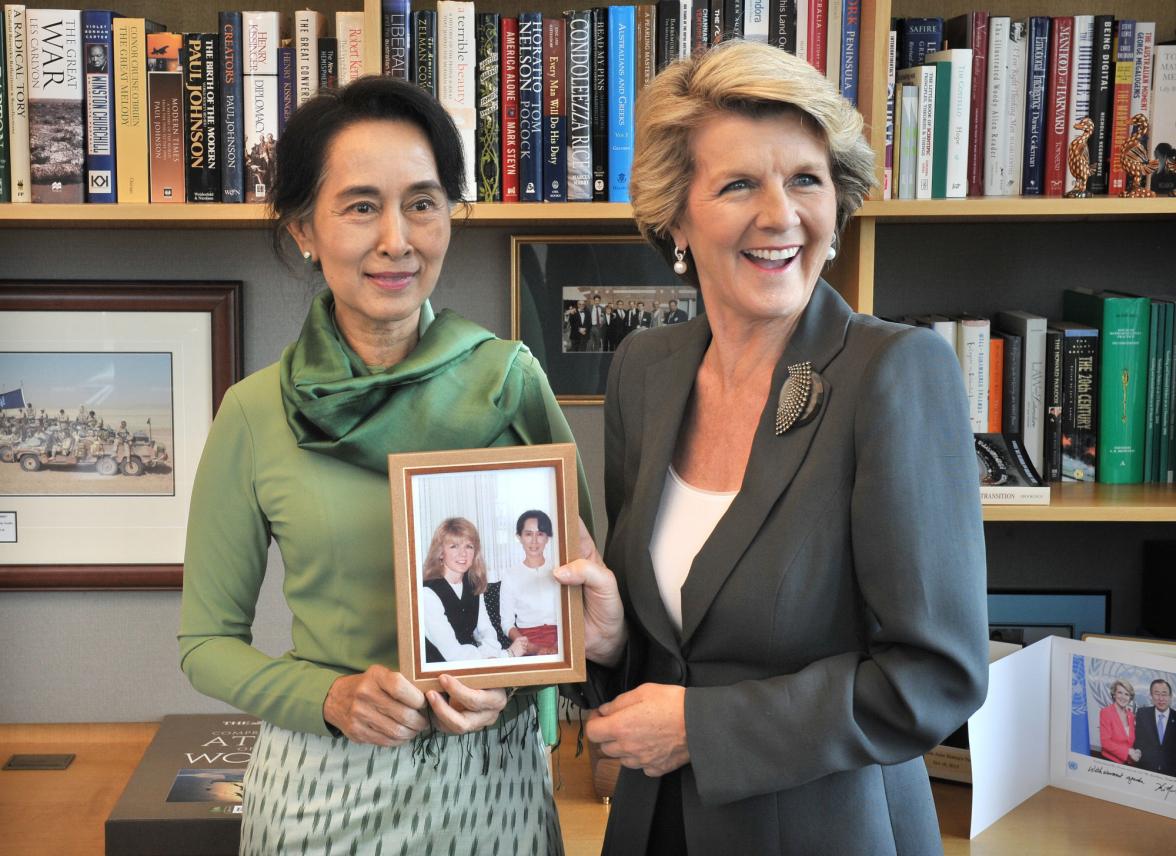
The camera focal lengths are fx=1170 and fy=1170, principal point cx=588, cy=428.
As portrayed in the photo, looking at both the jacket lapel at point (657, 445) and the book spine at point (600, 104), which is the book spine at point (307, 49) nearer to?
the book spine at point (600, 104)

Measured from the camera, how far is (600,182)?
6.01 feet

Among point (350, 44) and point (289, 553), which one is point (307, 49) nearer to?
point (350, 44)

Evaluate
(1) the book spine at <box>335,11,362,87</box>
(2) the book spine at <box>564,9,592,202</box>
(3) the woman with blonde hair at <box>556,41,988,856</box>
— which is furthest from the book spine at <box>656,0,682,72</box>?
(3) the woman with blonde hair at <box>556,41,988,856</box>

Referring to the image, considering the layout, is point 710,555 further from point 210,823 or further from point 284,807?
point 210,823

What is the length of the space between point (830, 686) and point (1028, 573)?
4.00 ft

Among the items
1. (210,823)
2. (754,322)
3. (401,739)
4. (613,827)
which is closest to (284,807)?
(401,739)

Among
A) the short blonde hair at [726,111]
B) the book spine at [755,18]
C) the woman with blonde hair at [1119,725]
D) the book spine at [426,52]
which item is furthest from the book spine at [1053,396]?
the book spine at [426,52]

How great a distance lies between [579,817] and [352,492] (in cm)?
85

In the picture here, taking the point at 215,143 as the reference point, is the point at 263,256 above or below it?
below

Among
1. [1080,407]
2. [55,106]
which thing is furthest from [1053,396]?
[55,106]

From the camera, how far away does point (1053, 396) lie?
1.91 meters

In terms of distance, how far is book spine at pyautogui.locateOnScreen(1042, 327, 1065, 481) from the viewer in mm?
1909

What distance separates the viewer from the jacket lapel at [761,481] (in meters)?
1.12

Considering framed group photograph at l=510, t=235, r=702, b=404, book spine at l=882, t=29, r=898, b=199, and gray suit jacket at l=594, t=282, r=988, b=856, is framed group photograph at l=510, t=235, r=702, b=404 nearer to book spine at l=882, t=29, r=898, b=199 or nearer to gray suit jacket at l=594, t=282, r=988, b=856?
book spine at l=882, t=29, r=898, b=199
